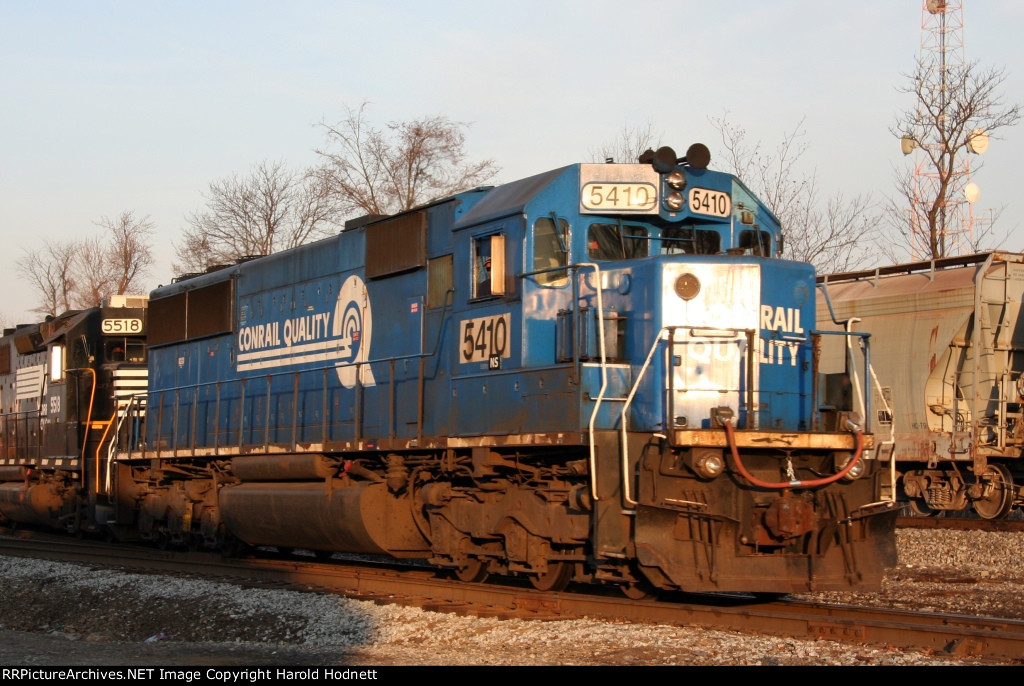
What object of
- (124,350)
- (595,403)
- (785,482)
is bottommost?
(785,482)

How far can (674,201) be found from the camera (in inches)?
397

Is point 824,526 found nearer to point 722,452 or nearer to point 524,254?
point 722,452

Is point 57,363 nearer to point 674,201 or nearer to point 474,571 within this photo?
point 474,571

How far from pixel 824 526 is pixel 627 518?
66.5 inches

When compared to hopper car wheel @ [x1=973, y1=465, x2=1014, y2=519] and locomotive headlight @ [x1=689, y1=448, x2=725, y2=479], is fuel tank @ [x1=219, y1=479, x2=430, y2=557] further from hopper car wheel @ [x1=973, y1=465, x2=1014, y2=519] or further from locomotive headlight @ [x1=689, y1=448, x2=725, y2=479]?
hopper car wheel @ [x1=973, y1=465, x2=1014, y2=519]

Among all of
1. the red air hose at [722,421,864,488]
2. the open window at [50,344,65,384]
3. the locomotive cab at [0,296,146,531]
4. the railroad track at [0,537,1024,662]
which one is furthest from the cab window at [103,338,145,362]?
the red air hose at [722,421,864,488]

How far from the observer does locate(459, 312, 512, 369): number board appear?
10.2 m

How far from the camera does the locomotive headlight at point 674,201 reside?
1009 cm

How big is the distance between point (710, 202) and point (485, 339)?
2.48 m

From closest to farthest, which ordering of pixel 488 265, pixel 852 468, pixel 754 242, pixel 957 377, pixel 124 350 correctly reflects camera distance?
1. pixel 852 468
2. pixel 488 265
3. pixel 754 242
4. pixel 957 377
5. pixel 124 350

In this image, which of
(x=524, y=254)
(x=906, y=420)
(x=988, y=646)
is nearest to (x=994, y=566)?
(x=906, y=420)

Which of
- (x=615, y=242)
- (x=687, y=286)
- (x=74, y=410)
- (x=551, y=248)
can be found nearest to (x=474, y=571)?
(x=551, y=248)

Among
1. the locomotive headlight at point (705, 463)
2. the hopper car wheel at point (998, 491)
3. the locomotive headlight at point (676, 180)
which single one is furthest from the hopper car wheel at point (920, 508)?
the locomotive headlight at point (705, 463)

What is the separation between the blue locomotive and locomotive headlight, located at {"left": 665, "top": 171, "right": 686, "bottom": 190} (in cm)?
1
